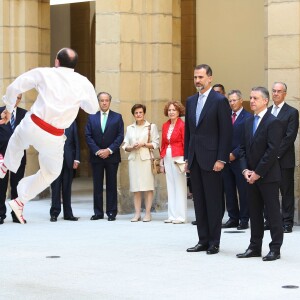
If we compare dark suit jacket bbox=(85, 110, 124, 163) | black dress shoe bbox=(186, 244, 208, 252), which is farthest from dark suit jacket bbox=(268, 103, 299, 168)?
dark suit jacket bbox=(85, 110, 124, 163)

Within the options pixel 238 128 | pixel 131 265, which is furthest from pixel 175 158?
pixel 131 265

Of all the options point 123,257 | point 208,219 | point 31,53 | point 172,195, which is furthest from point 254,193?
point 31,53

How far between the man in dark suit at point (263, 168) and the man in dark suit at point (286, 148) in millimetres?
2196

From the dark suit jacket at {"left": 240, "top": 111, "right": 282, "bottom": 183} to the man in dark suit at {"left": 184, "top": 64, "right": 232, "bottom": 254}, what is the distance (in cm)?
44

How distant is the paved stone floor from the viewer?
927 cm

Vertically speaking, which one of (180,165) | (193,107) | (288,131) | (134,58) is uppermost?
(134,58)

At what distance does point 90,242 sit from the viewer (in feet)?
41.6

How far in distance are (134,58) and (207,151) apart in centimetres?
502

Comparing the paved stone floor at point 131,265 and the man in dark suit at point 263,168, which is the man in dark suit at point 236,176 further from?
the man in dark suit at point 263,168

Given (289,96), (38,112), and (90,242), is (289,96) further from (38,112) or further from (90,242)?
(38,112)

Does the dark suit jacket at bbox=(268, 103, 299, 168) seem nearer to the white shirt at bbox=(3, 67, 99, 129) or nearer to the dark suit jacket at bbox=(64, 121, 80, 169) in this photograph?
the dark suit jacket at bbox=(64, 121, 80, 169)

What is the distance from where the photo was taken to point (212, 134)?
1166 centimetres

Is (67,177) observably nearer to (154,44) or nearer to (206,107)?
(154,44)

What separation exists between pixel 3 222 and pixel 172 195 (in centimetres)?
247
